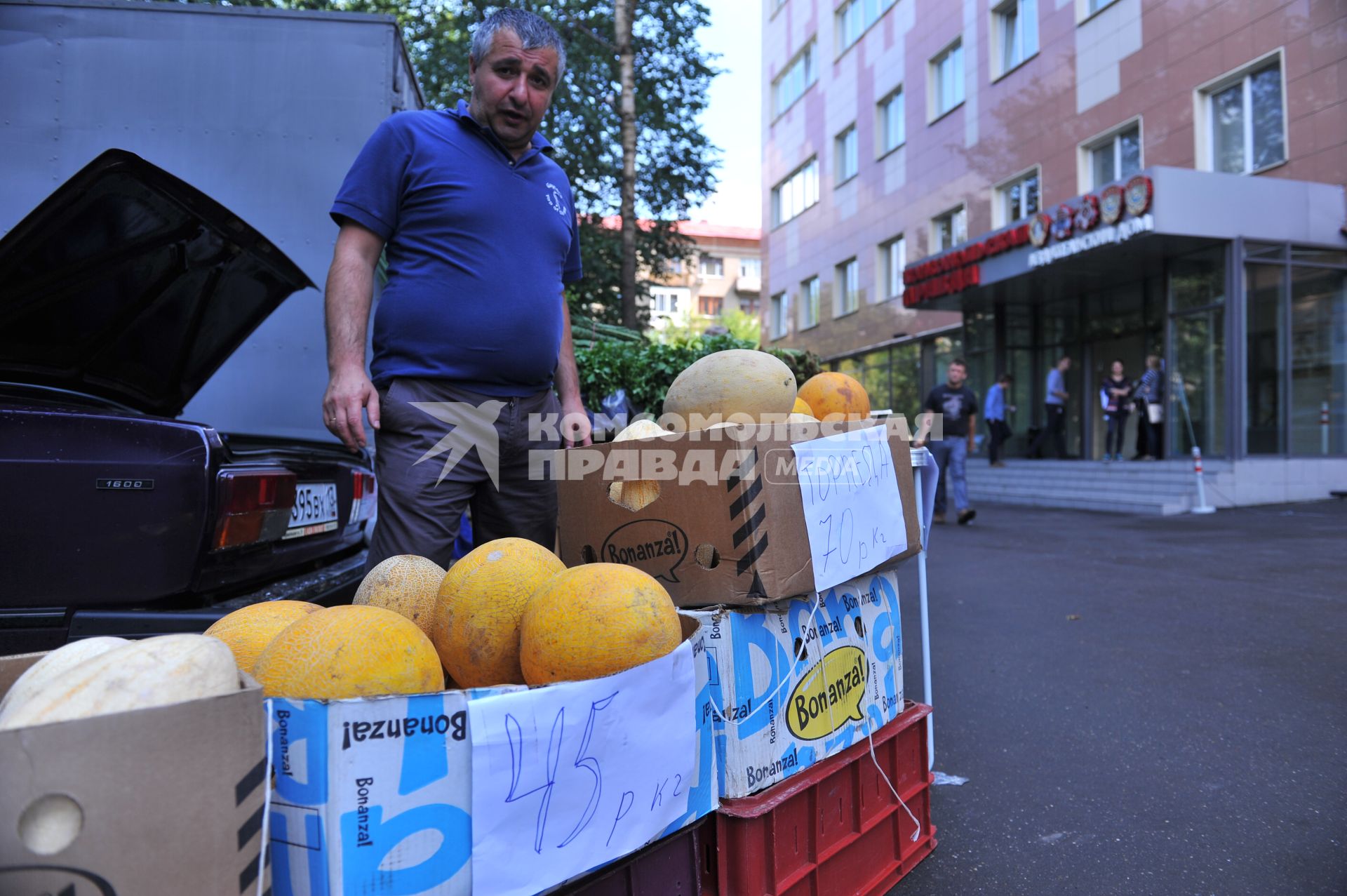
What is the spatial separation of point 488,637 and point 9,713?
75 cm

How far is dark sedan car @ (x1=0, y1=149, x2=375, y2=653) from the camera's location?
236 centimetres

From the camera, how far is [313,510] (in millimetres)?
3277

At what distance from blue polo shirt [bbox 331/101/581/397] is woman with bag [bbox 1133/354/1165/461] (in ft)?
45.7

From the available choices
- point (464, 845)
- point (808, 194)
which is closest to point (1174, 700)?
point (464, 845)

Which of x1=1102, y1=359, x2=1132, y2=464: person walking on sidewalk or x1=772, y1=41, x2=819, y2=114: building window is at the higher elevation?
x1=772, y1=41, x2=819, y2=114: building window

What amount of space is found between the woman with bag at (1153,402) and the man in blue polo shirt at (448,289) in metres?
13.9

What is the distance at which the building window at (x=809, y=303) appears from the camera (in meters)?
26.7

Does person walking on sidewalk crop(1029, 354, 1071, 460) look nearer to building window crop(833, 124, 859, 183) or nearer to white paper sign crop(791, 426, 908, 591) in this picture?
building window crop(833, 124, 859, 183)

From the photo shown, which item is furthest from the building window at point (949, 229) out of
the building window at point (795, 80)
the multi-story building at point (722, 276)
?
the multi-story building at point (722, 276)

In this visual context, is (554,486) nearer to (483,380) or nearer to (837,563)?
(483,380)

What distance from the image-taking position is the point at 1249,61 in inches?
515

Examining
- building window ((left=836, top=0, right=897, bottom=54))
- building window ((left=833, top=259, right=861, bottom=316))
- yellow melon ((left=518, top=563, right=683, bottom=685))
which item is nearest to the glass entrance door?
building window ((left=833, top=259, right=861, bottom=316))

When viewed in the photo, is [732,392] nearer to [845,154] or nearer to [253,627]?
[253,627]

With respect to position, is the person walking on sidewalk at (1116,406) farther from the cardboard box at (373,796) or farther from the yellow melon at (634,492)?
the cardboard box at (373,796)
